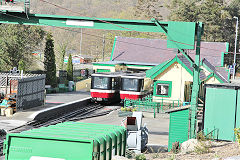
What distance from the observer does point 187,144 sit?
714 inches

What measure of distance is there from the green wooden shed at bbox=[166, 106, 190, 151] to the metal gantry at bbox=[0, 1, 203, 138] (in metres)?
0.29

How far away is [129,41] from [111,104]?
42.3 feet

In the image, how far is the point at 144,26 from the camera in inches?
866

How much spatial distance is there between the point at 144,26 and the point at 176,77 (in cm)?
1301

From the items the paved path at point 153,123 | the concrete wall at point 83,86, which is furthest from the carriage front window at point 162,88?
the concrete wall at point 83,86

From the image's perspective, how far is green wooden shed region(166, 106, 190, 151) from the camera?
20.4 m

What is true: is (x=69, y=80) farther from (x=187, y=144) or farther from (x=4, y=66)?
(x=187, y=144)

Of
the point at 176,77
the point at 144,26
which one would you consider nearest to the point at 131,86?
the point at 176,77

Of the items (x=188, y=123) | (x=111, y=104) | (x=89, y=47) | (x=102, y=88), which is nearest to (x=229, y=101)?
(x=188, y=123)

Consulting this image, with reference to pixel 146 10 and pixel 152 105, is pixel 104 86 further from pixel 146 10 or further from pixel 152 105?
pixel 146 10

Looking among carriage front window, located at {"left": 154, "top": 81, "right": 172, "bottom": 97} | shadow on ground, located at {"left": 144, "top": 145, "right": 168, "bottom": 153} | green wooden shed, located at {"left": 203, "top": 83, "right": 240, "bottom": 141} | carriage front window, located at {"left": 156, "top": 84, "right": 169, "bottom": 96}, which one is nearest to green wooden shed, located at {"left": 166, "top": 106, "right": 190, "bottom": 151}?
shadow on ground, located at {"left": 144, "top": 145, "right": 168, "bottom": 153}

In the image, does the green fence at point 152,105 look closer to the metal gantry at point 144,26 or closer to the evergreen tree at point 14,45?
the metal gantry at point 144,26

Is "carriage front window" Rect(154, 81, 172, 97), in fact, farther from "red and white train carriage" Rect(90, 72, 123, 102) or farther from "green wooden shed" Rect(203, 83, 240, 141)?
"green wooden shed" Rect(203, 83, 240, 141)

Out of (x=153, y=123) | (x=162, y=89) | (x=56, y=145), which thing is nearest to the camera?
(x=56, y=145)
